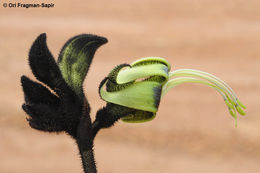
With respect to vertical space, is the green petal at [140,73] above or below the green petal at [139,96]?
above

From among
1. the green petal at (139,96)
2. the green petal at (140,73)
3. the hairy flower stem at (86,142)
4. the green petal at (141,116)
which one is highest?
the green petal at (140,73)

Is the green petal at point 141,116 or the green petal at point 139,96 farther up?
the green petal at point 139,96

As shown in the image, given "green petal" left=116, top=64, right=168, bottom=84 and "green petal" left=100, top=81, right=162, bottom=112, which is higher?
"green petal" left=116, top=64, right=168, bottom=84

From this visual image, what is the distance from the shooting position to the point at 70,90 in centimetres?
25

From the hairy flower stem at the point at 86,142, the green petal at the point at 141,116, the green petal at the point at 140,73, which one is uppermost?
the green petal at the point at 140,73

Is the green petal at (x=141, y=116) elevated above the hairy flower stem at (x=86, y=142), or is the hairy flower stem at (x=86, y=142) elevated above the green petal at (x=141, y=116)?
the green petal at (x=141, y=116)

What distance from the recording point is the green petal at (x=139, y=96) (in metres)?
0.25

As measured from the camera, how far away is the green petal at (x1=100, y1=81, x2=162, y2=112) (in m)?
0.25

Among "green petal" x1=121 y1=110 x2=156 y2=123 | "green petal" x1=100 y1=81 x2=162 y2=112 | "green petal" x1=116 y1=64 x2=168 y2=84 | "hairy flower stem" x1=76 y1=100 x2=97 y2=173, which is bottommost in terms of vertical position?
"hairy flower stem" x1=76 y1=100 x2=97 y2=173

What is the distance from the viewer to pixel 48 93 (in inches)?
9.8

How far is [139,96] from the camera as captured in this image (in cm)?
25

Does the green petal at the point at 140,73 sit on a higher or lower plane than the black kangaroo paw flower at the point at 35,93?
higher

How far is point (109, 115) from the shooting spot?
0.86 feet

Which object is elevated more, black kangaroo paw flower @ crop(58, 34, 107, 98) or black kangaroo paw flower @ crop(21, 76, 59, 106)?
black kangaroo paw flower @ crop(58, 34, 107, 98)
